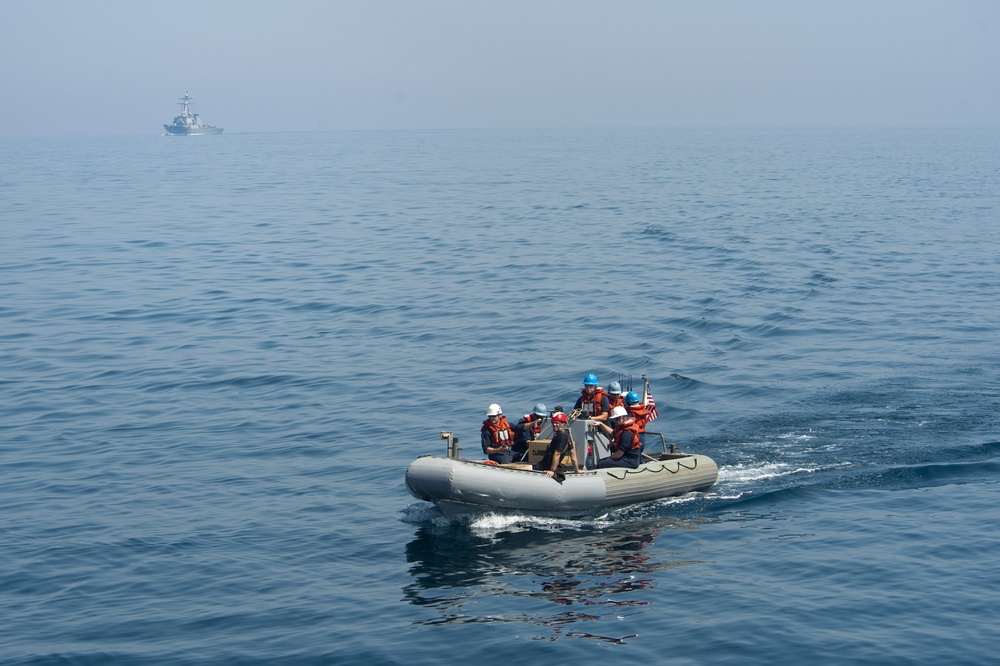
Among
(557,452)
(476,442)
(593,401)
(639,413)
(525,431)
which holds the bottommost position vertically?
(476,442)

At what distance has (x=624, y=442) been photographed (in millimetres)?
19172

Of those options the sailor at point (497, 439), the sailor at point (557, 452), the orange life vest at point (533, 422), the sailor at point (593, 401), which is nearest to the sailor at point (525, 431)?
the orange life vest at point (533, 422)

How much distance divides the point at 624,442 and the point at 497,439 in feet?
7.44

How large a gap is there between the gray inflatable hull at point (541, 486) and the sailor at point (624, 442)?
0.81 feet

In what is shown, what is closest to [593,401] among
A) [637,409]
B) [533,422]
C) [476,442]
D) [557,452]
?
[637,409]

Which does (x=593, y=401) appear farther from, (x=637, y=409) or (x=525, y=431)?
(x=525, y=431)

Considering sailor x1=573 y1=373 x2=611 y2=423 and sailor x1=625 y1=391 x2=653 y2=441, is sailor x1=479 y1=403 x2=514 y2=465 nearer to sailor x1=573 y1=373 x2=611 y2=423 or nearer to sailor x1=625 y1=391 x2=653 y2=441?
sailor x1=573 y1=373 x2=611 y2=423

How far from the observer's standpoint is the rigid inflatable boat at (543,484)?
17.6 m

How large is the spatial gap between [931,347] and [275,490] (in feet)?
59.7

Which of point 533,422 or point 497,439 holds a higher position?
point 533,422

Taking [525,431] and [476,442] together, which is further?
[476,442]

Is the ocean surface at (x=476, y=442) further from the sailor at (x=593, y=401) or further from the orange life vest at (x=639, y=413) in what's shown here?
the sailor at (x=593, y=401)

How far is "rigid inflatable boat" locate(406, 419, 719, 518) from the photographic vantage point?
17609mm

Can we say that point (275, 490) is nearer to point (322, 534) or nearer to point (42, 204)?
point (322, 534)
